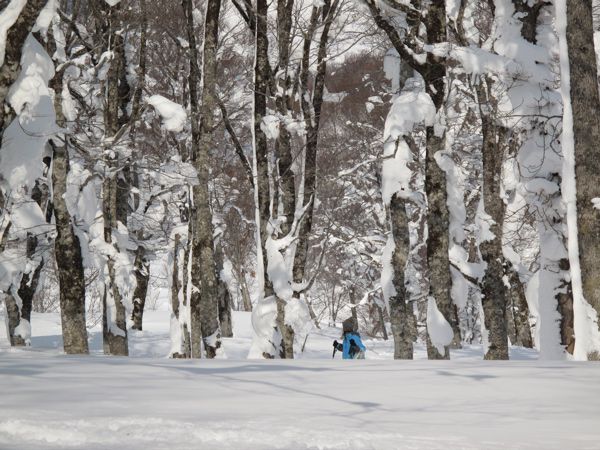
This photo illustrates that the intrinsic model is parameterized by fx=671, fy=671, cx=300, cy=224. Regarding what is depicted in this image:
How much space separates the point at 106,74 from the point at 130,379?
10.0m

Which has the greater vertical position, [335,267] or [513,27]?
[513,27]

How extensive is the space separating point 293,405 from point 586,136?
5.53 metres

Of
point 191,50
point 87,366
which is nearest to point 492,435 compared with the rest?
point 87,366

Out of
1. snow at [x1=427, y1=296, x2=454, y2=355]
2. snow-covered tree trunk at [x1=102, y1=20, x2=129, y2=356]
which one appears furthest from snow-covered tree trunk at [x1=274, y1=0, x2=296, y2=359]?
snow-covered tree trunk at [x1=102, y1=20, x2=129, y2=356]

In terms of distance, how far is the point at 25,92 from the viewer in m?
7.06

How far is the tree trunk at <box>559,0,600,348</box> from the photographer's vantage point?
7.40 meters

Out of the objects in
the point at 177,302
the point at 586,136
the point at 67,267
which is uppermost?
the point at 586,136

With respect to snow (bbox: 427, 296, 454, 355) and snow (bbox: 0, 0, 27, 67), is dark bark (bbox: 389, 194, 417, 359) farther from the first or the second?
snow (bbox: 0, 0, 27, 67)

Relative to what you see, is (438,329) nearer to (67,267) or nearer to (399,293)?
(399,293)

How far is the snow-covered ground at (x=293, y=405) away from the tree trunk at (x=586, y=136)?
7.81 ft

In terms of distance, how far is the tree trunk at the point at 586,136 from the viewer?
7402 mm

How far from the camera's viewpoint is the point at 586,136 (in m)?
7.54

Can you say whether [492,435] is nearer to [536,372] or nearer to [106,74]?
[536,372]

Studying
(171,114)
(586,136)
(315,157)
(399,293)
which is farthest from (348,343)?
(586,136)
